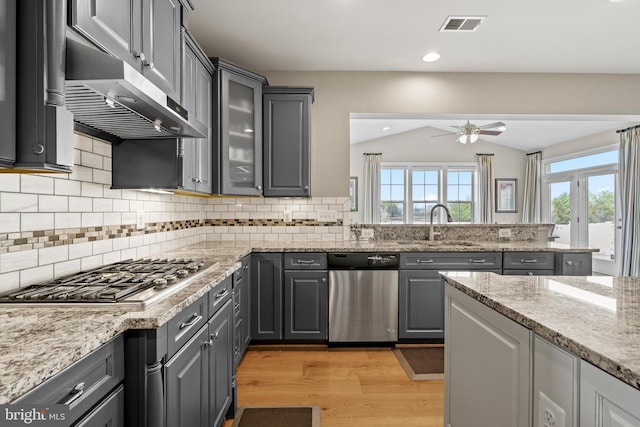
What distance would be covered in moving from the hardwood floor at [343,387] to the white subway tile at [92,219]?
1.34 m

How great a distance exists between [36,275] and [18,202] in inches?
12.1

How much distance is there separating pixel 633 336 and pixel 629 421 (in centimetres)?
24

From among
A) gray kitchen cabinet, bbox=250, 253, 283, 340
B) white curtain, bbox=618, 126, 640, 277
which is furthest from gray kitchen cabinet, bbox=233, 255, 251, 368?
white curtain, bbox=618, 126, 640, 277

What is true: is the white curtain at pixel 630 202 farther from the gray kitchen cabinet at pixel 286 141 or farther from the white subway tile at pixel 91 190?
the white subway tile at pixel 91 190

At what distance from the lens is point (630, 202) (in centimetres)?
511

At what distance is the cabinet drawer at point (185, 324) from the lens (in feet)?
3.99

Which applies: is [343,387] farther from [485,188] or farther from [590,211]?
[485,188]

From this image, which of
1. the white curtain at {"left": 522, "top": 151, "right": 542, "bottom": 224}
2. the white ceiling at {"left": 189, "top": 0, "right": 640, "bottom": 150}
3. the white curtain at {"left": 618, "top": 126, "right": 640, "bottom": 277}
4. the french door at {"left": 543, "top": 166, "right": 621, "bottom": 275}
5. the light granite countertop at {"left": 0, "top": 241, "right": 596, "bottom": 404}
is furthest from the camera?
the white curtain at {"left": 522, "top": 151, "right": 542, "bottom": 224}

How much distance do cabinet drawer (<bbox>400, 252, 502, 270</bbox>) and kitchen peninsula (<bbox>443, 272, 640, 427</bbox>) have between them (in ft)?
4.54

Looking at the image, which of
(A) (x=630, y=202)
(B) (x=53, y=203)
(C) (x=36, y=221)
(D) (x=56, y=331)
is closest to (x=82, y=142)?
(B) (x=53, y=203)

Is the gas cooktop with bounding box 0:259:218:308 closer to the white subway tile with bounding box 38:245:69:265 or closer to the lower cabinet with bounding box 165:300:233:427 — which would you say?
the white subway tile with bounding box 38:245:69:265

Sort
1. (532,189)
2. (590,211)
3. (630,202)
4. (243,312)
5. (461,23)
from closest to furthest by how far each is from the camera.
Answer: (461,23) < (243,312) < (630,202) < (590,211) < (532,189)

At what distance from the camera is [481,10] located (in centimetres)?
255

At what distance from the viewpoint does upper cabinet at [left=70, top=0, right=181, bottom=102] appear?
1.21 meters
